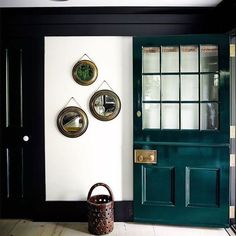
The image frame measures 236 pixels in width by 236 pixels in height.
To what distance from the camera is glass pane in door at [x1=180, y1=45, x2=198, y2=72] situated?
3006mm

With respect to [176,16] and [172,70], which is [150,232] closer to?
[172,70]

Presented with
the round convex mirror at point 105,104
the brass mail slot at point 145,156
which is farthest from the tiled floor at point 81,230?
the round convex mirror at point 105,104

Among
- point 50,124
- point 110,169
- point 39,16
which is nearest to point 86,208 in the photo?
point 110,169

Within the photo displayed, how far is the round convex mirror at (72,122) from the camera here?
10.2 feet

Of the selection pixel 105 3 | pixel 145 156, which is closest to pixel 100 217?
pixel 145 156

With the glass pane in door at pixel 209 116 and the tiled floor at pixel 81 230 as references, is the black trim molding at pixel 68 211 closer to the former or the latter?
the tiled floor at pixel 81 230

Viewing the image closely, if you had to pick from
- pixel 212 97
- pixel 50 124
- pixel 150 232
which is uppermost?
pixel 212 97

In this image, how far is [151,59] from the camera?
10.1 ft

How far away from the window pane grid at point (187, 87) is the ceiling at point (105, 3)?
44 centimetres

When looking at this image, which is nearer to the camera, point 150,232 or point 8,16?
point 150,232

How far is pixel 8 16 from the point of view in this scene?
123 inches

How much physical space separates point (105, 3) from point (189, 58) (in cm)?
109

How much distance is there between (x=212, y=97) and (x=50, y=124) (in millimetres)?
1856

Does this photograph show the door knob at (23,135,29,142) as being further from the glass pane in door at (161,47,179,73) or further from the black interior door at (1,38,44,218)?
the glass pane in door at (161,47,179,73)
